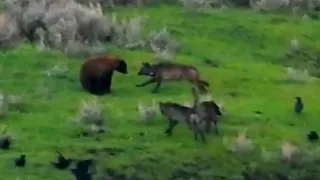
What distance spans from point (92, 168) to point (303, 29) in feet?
26.8

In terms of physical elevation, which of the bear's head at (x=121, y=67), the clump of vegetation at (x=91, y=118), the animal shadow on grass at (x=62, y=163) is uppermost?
the animal shadow on grass at (x=62, y=163)

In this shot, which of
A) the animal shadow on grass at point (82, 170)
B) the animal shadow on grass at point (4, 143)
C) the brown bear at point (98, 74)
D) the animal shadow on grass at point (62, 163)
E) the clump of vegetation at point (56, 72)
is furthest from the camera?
the clump of vegetation at point (56, 72)

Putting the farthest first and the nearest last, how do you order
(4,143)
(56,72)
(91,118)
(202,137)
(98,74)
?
(56,72) → (98,74) → (91,118) → (202,137) → (4,143)

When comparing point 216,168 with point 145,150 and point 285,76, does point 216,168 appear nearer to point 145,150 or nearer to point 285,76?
point 145,150

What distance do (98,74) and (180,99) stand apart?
1.01 m

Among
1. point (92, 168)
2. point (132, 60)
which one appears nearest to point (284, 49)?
point (132, 60)

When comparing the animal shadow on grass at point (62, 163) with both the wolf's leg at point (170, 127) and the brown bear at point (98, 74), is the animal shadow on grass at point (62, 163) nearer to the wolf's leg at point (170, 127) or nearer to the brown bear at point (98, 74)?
the wolf's leg at point (170, 127)

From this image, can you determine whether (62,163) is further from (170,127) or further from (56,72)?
(56,72)

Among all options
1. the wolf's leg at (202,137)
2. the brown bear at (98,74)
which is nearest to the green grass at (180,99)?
the wolf's leg at (202,137)

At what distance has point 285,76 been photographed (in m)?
14.0

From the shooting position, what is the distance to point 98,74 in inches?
490

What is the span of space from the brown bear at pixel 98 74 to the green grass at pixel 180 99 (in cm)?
15

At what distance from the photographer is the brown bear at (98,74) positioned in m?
12.5

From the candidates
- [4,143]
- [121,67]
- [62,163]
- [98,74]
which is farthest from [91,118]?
[121,67]
